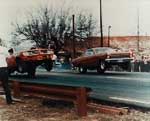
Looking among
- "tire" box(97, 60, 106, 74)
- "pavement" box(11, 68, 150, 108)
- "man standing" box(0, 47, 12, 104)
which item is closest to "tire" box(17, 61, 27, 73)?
"pavement" box(11, 68, 150, 108)

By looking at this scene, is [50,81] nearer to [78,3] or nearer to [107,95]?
[107,95]

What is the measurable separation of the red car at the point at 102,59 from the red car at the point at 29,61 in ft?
1.48

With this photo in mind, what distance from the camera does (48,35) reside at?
21.5 ft

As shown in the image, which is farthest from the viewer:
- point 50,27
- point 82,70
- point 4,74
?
point 4,74

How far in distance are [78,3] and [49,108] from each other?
5.11 feet

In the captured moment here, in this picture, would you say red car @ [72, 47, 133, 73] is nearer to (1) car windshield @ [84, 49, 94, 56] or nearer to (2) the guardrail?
(1) car windshield @ [84, 49, 94, 56]

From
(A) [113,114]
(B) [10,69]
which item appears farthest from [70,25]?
(B) [10,69]

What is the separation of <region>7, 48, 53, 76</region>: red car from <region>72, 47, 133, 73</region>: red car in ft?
1.48

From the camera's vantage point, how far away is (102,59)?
274 inches

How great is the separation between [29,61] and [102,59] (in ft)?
4.31

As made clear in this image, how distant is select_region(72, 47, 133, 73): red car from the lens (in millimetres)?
6480

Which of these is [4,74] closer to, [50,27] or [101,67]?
[50,27]

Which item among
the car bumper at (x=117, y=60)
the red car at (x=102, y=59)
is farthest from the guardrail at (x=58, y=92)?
the car bumper at (x=117, y=60)

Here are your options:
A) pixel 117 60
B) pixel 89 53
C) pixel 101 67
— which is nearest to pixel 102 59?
pixel 101 67
